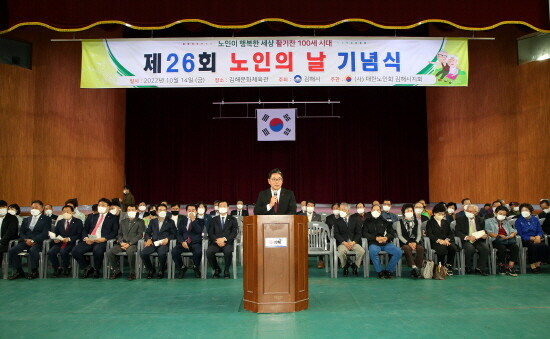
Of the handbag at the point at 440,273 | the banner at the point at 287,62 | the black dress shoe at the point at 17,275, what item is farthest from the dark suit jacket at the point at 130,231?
the handbag at the point at 440,273

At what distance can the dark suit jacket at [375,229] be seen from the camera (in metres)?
7.68

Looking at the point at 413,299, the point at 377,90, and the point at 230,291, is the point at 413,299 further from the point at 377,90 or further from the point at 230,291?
the point at 377,90

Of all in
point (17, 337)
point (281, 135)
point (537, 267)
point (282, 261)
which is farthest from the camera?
point (281, 135)

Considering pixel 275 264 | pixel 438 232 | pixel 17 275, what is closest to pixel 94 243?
pixel 17 275

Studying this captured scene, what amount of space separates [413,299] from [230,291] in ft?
7.33

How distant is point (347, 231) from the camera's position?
7.92 m

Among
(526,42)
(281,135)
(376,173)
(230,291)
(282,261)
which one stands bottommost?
(230,291)

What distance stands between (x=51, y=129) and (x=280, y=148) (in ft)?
24.7

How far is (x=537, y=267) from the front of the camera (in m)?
7.73

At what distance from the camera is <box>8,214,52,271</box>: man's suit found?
7.47 meters

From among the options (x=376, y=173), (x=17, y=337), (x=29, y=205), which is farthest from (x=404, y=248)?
(x=376, y=173)

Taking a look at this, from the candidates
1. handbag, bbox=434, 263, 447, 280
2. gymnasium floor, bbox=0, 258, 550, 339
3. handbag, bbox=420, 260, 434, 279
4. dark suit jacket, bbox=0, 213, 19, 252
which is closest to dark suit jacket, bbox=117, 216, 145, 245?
gymnasium floor, bbox=0, 258, 550, 339

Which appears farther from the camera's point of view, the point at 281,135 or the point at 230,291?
the point at 281,135

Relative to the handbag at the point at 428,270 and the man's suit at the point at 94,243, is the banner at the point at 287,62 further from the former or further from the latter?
the handbag at the point at 428,270
